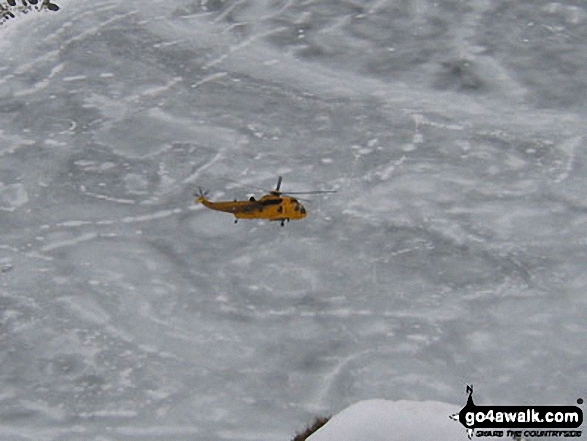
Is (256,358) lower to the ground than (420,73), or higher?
lower

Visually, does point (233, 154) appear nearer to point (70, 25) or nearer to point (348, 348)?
point (348, 348)

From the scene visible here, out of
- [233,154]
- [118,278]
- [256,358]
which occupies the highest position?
[233,154]

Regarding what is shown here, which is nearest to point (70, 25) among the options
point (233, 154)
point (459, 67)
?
point (233, 154)
